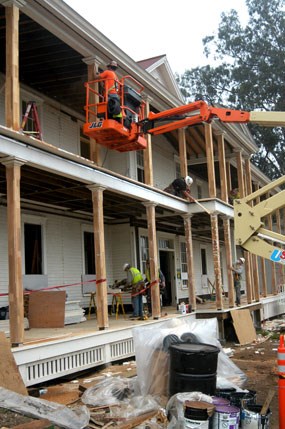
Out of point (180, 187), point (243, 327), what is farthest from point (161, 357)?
point (243, 327)

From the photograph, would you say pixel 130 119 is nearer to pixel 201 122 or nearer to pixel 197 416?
pixel 201 122

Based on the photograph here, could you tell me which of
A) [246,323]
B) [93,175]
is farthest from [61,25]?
[246,323]

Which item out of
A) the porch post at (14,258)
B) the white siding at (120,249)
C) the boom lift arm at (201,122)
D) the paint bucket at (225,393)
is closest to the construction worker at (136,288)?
the white siding at (120,249)

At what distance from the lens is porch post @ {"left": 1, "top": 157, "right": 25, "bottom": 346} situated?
8375mm

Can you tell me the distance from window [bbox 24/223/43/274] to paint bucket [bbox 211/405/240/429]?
351 inches

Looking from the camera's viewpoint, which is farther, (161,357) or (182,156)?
(182,156)

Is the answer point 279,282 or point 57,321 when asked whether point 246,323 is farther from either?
point 279,282

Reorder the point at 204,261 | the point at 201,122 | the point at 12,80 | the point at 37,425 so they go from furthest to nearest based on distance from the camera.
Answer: the point at 204,261, the point at 201,122, the point at 12,80, the point at 37,425

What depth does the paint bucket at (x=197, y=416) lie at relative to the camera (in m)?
5.37

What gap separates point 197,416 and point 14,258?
4.46 m

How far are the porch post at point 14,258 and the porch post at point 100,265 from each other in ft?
8.79

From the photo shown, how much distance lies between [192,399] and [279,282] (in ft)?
81.1

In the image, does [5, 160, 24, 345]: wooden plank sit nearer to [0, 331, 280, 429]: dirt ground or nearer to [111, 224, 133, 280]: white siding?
[0, 331, 280, 429]: dirt ground

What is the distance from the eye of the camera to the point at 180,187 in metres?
16.4
